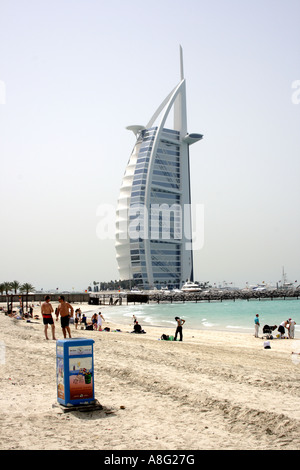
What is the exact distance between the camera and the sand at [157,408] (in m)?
6.19

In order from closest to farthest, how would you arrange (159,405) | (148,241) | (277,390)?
1. (159,405)
2. (277,390)
3. (148,241)

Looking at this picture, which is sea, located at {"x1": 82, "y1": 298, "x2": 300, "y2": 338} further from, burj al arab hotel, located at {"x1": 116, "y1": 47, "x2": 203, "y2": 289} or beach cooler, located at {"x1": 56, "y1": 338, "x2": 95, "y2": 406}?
burj al arab hotel, located at {"x1": 116, "y1": 47, "x2": 203, "y2": 289}

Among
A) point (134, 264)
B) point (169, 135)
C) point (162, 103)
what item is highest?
point (162, 103)

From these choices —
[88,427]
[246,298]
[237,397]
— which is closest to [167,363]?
[237,397]

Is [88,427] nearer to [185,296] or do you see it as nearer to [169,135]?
[185,296]

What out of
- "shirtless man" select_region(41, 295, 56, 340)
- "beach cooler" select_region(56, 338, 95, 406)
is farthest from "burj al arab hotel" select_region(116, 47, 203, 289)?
"beach cooler" select_region(56, 338, 95, 406)

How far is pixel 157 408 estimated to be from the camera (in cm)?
784

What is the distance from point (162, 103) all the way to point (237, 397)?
483 feet

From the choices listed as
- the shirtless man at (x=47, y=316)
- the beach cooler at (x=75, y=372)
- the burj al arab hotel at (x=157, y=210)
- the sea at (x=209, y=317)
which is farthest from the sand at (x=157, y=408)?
the burj al arab hotel at (x=157, y=210)

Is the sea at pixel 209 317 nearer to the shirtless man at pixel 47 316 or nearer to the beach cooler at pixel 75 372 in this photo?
the shirtless man at pixel 47 316

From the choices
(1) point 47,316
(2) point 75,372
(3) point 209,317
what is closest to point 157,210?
(3) point 209,317

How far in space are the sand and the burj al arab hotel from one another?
4699 inches

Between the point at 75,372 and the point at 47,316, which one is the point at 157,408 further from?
the point at 47,316

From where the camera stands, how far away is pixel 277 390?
912 centimetres
